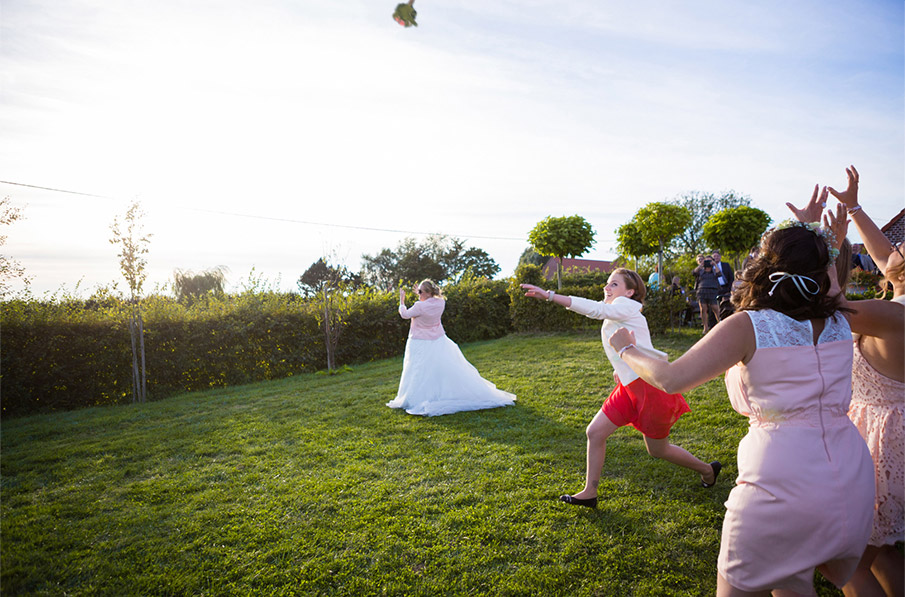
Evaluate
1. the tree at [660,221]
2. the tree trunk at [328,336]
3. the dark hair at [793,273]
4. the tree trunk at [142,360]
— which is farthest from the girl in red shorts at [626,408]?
the tree at [660,221]

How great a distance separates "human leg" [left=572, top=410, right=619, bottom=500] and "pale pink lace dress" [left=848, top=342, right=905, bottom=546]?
1.65m

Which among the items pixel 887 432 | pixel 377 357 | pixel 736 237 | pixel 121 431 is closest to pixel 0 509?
pixel 121 431

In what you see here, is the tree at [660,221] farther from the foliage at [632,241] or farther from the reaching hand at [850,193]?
the reaching hand at [850,193]

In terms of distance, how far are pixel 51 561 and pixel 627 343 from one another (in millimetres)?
4159

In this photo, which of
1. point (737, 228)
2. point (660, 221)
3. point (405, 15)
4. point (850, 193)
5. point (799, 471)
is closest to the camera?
point (405, 15)

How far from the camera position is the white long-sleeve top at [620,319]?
12.5 feet

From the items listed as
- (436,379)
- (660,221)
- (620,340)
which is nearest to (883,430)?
(620,340)

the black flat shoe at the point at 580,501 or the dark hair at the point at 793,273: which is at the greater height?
the dark hair at the point at 793,273

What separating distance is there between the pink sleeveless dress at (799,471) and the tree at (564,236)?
1562 centimetres

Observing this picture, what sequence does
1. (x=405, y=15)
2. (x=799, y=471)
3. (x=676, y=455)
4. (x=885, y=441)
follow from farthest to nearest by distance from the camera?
(x=676, y=455), (x=885, y=441), (x=799, y=471), (x=405, y=15)

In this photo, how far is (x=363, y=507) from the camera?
4230mm

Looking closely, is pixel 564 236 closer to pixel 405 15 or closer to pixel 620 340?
pixel 620 340

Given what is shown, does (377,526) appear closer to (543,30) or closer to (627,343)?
(627,343)

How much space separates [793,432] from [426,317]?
651cm
